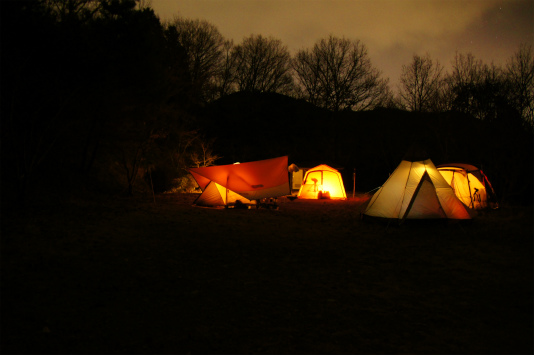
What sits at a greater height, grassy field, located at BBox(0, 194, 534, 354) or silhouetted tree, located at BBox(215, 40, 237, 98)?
silhouetted tree, located at BBox(215, 40, 237, 98)

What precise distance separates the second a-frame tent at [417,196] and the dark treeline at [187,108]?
758 centimetres

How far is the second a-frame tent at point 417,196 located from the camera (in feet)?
33.6

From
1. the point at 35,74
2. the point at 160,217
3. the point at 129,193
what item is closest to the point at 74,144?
the point at 129,193

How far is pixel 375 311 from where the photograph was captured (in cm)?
442

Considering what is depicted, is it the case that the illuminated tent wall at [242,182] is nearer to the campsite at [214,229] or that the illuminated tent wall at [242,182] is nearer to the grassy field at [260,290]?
the campsite at [214,229]

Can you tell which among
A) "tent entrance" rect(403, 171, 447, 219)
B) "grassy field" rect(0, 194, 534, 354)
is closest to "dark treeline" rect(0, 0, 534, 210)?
"grassy field" rect(0, 194, 534, 354)

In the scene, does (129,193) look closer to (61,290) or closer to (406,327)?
(61,290)

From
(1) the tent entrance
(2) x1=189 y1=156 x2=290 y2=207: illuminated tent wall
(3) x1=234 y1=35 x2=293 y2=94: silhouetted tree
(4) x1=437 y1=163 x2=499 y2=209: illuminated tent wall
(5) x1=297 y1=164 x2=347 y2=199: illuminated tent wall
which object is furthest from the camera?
(3) x1=234 y1=35 x2=293 y2=94: silhouetted tree

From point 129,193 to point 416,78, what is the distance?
24.2 metres

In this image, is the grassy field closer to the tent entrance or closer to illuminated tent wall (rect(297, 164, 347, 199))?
the tent entrance

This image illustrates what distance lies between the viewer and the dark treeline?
36.7ft

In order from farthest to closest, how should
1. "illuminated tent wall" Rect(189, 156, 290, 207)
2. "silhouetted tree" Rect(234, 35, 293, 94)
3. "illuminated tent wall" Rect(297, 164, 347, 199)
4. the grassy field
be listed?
"silhouetted tree" Rect(234, 35, 293, 94)
"illuminated tent wall" Rect(297, 164, 347, 199)
"illuminated tent wall" Rect(189, 156, 290, 207)
the grassy field

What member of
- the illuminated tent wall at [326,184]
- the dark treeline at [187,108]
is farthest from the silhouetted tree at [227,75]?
the illuminated tent wall at [326,184]

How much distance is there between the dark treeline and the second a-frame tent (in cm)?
758
